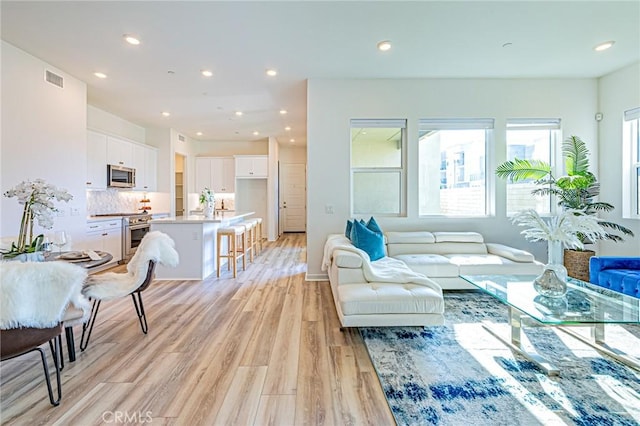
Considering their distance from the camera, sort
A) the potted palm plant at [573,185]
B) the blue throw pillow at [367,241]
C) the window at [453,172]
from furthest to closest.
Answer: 1. the window at [453,172]
2. the potted palm plant at [573,185]
3. the blue throw pillow at [367,241]

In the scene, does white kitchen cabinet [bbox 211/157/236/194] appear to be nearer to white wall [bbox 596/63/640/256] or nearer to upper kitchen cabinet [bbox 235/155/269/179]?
upper kitchen cabinet [bbox 235/155/269/179]

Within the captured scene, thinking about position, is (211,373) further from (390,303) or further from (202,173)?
(202,173)

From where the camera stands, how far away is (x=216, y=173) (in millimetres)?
8812

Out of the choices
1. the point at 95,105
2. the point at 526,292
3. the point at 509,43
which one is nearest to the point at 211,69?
the point at 95,105

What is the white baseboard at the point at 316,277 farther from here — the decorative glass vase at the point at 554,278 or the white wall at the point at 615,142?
the white wall at the point at 615,142

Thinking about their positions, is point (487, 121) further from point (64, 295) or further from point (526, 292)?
point (64, 295)

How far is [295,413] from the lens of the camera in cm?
168

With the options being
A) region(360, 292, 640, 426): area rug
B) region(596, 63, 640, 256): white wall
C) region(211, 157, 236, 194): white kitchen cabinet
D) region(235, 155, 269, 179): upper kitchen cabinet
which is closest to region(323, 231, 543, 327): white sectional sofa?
region(360, 292, 640, 426): area rug

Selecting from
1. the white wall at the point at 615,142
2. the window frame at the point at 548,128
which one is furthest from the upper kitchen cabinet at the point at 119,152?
the white wall at the point at 615,142

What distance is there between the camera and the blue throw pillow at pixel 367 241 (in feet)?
11.7

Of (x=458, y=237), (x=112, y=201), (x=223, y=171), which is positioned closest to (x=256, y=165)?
(x=223, y=171)

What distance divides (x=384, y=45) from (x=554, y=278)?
2.96 meters

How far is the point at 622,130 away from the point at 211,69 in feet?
19.4

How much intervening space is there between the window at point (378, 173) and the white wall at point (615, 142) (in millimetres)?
2994
